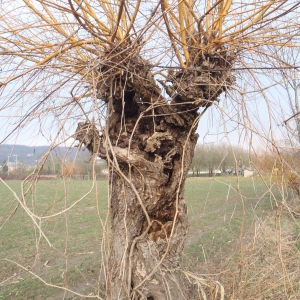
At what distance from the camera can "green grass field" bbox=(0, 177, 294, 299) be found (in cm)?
168

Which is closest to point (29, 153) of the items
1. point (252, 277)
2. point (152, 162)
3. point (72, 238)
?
point (152, 162)

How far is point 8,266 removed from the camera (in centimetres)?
621

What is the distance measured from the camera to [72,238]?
354 inches

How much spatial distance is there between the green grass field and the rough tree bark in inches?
9.0

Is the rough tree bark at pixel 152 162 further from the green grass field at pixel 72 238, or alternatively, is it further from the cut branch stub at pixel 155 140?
the green grass field at pixel 72 238

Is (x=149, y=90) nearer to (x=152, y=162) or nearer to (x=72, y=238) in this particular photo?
(x=152, y=162)

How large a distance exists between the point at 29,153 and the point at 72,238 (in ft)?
25.6

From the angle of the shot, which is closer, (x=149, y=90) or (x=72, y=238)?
(x=149, y=90)

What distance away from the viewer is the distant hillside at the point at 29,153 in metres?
1.61

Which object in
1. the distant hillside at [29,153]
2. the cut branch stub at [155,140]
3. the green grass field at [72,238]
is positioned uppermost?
the cut branch stub at [155,140]

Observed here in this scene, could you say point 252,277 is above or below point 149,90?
below

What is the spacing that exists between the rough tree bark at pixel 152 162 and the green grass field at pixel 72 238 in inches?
9.0

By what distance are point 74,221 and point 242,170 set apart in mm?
11160

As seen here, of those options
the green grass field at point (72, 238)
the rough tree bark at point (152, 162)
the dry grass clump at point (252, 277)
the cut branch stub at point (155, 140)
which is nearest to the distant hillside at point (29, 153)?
the green grass field at point (72, 238)
